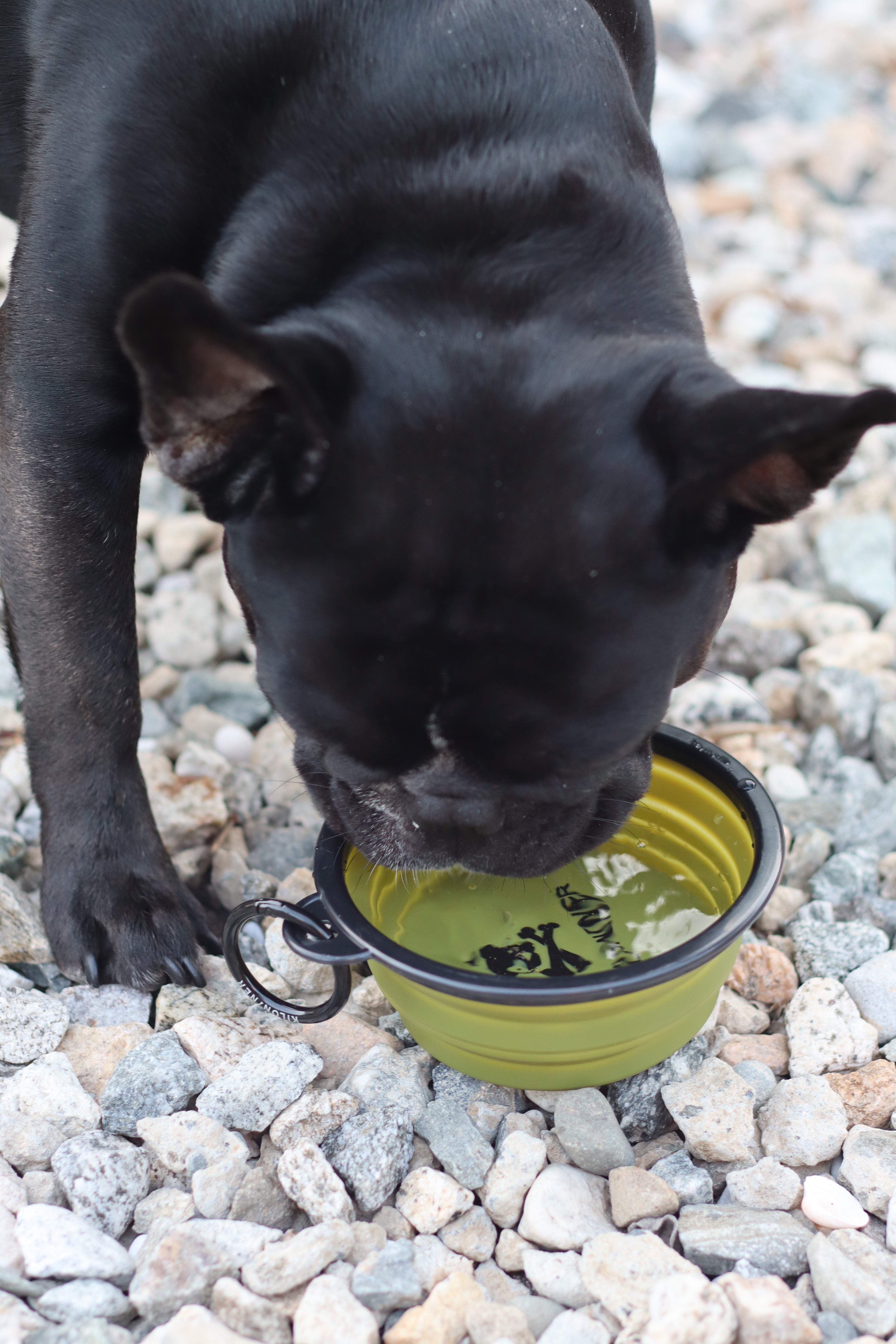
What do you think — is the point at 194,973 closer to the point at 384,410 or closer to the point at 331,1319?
the point at 331,1319

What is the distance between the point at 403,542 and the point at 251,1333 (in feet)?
3.76

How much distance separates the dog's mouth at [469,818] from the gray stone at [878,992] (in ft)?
2.19

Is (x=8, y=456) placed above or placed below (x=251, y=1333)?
above

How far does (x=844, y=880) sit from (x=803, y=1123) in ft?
2.39

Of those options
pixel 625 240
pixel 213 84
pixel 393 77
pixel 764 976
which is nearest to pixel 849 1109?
pixel 764 976

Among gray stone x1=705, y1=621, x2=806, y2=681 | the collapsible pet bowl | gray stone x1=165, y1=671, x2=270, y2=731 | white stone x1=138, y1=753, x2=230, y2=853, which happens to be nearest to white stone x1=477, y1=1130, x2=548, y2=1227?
the collapsible pet bowl

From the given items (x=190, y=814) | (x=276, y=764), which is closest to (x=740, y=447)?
(x=190, y=814)

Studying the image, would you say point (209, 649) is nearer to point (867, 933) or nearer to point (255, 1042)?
point (255, 1042)

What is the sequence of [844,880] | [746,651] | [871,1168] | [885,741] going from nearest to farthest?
[871,1168], [844,880], [885,741], [746,651]

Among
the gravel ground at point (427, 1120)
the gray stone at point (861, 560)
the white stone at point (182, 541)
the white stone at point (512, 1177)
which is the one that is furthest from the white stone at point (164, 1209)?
the gray stone at point (861, 560)

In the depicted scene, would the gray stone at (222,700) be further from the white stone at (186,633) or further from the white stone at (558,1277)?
the white stone at (558,1277)

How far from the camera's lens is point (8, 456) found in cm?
257

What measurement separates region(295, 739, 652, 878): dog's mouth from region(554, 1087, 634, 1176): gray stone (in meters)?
0.42

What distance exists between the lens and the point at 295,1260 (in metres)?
1.91
